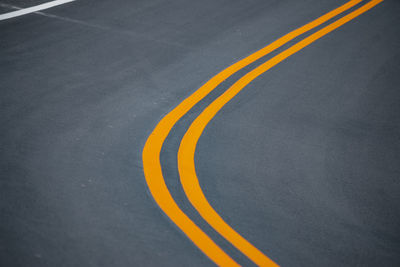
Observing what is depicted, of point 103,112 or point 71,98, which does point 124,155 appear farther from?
point 71,98

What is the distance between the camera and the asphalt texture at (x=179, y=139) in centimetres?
438

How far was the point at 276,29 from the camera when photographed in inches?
386

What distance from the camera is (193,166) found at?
5.50m

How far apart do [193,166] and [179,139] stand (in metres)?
0.61

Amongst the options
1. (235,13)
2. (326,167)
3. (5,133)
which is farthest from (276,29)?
(5,133)

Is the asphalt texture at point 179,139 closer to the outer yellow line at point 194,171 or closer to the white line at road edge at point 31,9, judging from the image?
Answer: the outer yellow line at point 194,171

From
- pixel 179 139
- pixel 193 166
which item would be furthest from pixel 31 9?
pixel 193 166

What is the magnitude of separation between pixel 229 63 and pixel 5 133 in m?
3.96

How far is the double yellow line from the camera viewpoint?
14.2ft

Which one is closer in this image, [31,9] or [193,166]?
[193,166]

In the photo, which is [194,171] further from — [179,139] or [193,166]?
[179,139]

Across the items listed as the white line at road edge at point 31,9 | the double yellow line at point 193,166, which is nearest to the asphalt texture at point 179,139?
the double yellow line at point 193,166

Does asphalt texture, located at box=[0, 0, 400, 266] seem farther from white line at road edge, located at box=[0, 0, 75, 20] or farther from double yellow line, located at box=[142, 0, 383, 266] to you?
white line at road edge, located at box=[0, 0, 75, 20]

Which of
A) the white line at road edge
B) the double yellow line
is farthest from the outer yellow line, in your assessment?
the white line at road edge
